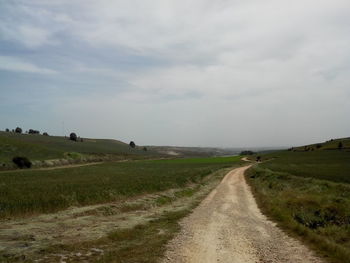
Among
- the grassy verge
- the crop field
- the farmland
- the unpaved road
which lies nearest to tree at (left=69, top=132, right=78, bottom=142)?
the crop field

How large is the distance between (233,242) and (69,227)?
28.7 feet

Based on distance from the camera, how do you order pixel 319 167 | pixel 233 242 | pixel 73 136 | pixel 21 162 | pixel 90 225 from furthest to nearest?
pixel 73 136
pixel 21 162
pixel 319 167
pixel 90 225
pixel 233 242

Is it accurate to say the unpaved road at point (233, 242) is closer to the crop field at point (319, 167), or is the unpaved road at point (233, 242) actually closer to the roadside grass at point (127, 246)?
the roadside grass at point (127, 246)

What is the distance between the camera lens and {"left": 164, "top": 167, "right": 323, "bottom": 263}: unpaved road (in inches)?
481

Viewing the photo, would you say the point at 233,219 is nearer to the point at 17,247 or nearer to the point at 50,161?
the point at 17,247

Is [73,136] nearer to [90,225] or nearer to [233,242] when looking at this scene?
[90,225]

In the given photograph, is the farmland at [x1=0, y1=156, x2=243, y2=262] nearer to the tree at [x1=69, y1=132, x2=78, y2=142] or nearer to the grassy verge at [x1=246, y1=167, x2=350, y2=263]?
the grassy verge at [x1=246, y1=167, x2=350, y2=263]

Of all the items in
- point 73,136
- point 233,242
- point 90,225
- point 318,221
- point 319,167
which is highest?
point 73,136

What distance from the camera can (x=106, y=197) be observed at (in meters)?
28.8

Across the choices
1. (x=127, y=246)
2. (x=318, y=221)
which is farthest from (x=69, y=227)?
(x=318, y=221)

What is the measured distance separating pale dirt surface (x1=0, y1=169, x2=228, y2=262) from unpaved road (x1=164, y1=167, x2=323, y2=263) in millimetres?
3171

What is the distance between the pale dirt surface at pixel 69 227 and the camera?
12609 millimetres

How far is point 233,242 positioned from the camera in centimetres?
1476

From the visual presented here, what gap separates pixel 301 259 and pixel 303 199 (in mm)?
13228
